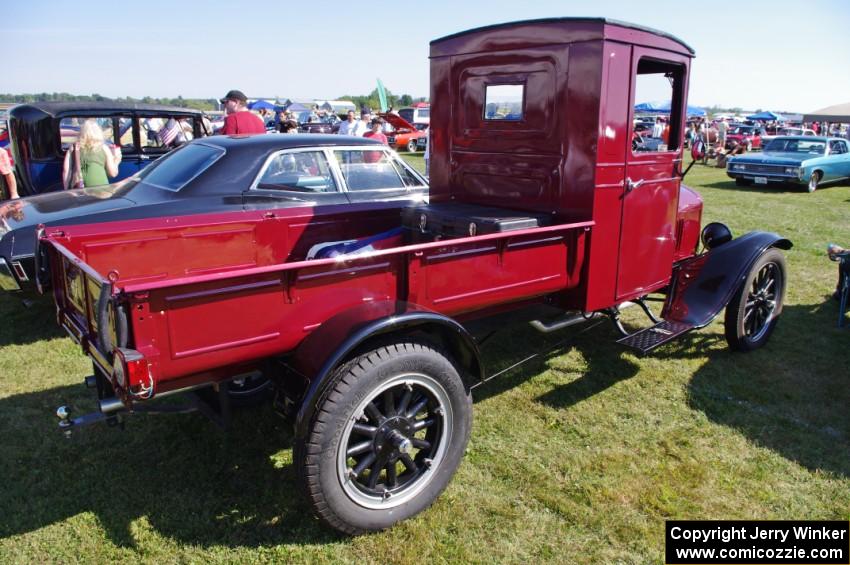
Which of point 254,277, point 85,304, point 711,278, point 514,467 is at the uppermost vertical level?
point 254,277

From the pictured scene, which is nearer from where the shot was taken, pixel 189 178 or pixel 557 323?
pixel 557 323

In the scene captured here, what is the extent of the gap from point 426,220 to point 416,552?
6.22 feet

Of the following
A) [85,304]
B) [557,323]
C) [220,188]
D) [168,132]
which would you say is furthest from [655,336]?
[168,132]

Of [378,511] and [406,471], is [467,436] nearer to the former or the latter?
[406,471]

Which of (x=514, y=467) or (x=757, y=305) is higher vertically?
(x=757, y=305)

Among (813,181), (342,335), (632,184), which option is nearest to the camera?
(342,335)

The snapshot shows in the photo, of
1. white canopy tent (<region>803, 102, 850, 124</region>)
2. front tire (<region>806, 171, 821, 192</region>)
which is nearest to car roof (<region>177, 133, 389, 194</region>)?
front tire (<region>806, 171, 821, 192</region>)

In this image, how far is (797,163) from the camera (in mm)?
14602

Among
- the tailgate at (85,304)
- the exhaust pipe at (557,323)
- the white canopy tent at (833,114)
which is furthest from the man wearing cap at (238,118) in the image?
the white canopy tent at (833,114)

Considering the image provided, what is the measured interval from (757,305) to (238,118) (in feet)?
20.5

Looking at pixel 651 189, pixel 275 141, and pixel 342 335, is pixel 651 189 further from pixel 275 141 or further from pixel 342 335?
pixel 275 141

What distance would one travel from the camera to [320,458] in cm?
243

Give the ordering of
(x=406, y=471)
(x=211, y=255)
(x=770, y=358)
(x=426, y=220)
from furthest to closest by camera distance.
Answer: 1. (x=770, y=358)
2. (x=426, y=220)
3. (x=211, y=255)
4. (x=406, y=471)

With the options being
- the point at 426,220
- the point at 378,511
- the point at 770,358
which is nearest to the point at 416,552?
the point at 378,511
